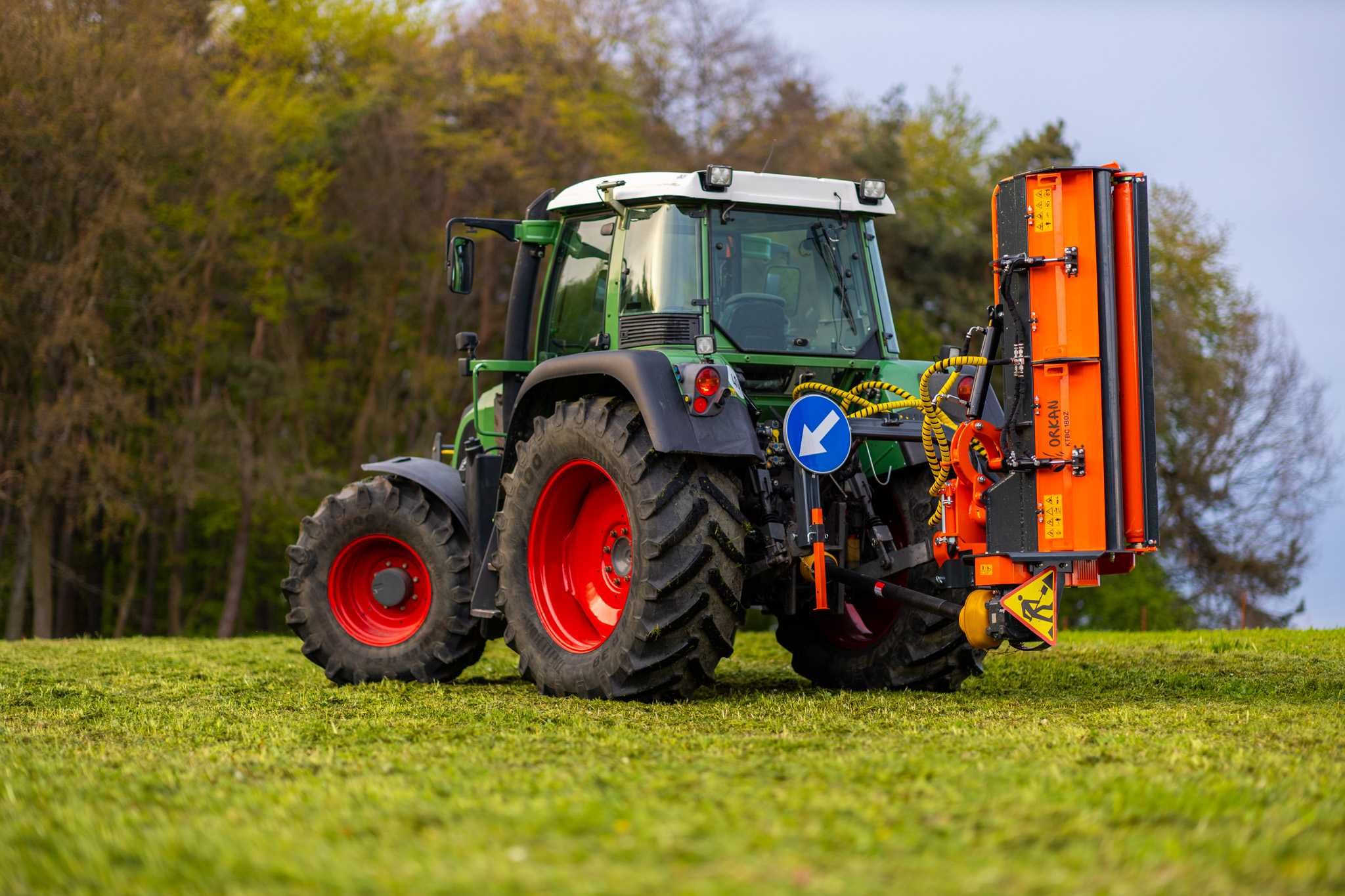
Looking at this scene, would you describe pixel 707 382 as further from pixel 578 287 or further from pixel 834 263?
pixel 578 287

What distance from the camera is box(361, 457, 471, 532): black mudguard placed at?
7.46m

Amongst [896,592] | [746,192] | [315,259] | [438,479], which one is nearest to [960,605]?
[896,592]

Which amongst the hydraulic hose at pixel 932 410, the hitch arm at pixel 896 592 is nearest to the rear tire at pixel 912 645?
the hydraulic hose at pixel 932 410

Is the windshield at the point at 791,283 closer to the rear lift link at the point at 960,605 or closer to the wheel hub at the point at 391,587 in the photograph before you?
the rear lift link at the point at 960,605

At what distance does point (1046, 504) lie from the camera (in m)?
5.80

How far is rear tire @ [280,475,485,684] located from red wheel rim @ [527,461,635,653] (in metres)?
0.68

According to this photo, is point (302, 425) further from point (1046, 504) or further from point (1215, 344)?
point (1046, 504)

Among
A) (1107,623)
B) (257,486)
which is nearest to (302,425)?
(257,486)

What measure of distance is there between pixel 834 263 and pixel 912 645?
1790 millimetres

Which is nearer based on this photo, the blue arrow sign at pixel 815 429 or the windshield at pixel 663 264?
the blue arrow sign at pixel 815 429

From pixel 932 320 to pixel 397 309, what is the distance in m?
8.76

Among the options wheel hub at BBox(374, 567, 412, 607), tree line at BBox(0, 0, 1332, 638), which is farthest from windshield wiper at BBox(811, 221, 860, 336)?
tree line at BBox(0, 0, 1332, 638)

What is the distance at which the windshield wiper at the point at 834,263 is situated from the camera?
7.16 meters

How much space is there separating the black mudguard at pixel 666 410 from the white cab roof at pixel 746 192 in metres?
0.85
